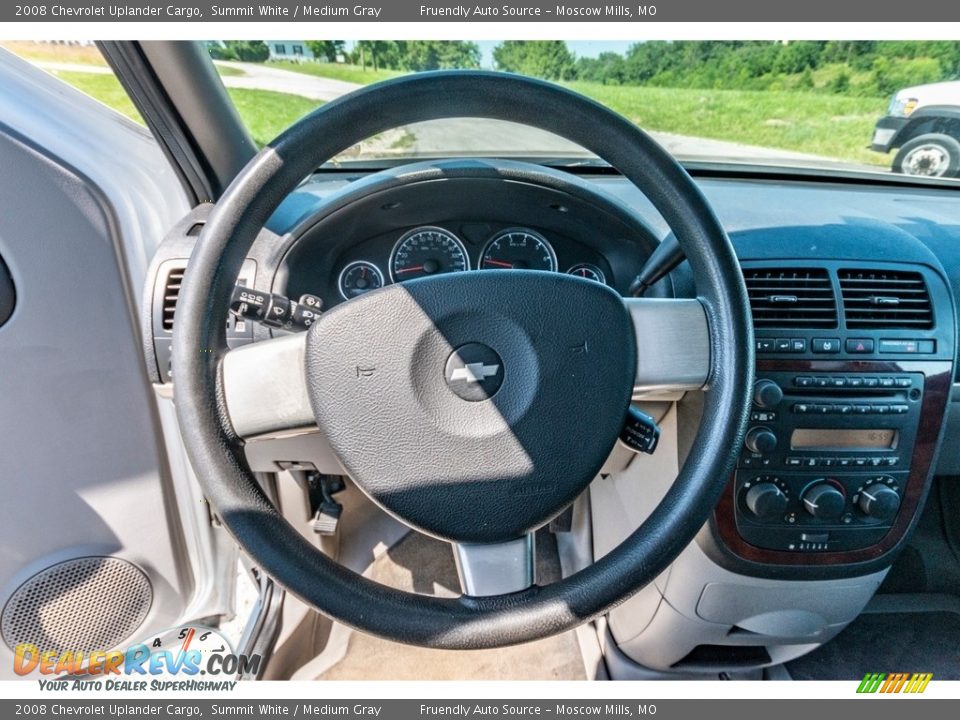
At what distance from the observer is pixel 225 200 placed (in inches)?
28.2

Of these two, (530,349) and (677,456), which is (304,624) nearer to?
(677,456)

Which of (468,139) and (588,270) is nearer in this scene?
(588,270)

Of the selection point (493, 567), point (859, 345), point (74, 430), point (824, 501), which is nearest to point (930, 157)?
point (859, 345)

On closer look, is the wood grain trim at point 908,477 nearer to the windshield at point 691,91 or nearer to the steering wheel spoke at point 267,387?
the windshield at point 691,91

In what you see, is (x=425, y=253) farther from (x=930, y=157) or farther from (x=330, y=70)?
(x=930, y=157)

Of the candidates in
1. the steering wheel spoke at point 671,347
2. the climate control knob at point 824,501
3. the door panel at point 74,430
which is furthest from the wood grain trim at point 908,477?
the door panel at point 74,430

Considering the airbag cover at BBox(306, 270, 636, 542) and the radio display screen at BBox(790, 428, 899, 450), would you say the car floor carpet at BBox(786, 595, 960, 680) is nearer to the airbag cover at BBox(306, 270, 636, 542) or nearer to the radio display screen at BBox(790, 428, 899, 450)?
the radio display screen at BBox(790, 428, 899, 450)

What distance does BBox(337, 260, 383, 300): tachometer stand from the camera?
124cm

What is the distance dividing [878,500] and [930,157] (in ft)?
3.88

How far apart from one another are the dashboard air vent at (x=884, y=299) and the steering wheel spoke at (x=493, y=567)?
824 millimetres

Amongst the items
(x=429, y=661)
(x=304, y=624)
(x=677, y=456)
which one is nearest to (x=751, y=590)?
(x=677, y=456)

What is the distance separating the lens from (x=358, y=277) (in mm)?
1253

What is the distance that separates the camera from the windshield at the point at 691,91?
1.15 metres

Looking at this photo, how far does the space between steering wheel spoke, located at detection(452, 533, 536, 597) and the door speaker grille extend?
1203 mm
